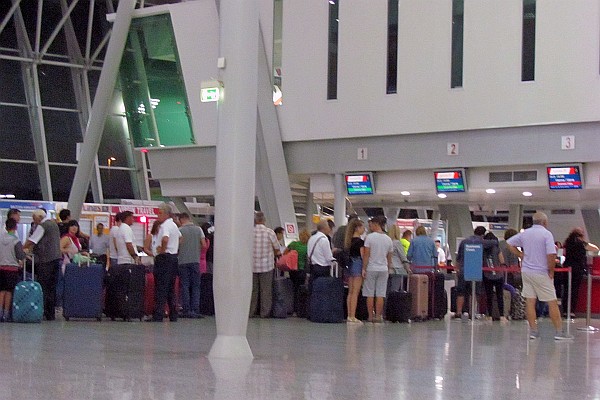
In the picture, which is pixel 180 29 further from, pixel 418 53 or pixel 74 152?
pixel 74 152

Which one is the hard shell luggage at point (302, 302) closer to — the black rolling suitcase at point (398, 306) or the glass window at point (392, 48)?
the black rolling suitcase at point (398, 306)

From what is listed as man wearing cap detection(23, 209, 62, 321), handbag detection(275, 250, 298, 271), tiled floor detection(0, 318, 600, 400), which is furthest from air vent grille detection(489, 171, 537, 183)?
man wearing cap detection(23, 209, 62, 321)

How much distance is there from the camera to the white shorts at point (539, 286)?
13.6m

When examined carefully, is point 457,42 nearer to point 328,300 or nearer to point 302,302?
point 302,302

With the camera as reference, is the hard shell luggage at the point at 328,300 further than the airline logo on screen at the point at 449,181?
No

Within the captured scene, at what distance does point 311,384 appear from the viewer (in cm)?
795

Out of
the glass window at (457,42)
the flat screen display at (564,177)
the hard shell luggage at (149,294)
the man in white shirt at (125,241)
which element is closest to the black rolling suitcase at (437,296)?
the flat screen display at (564,177)

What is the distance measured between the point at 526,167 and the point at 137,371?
14.0m

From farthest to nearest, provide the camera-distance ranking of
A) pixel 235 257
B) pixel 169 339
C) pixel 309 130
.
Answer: pixel 309 130
pixel 169 339
pixel 235 257

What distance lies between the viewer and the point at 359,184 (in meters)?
23.2

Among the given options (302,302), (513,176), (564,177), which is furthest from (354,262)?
(513,176)

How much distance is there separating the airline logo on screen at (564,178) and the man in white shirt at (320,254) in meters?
5.27

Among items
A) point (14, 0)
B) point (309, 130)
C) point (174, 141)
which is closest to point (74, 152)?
point (14, 0)

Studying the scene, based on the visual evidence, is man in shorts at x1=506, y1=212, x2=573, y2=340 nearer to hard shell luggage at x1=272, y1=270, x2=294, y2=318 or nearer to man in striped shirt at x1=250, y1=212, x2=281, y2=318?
man in striped shirt at x1=250, y1=212, x2=281, y2=318
